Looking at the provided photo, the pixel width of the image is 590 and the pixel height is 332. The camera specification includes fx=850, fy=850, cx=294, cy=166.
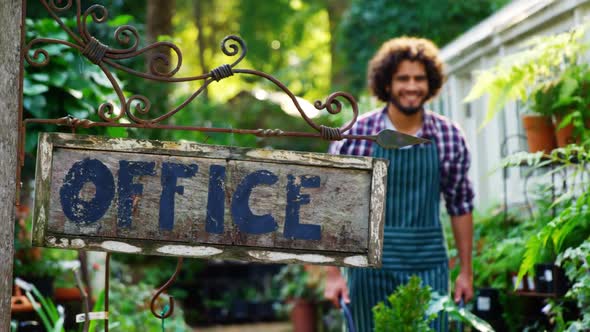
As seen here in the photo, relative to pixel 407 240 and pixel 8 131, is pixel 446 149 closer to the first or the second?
pixel 407 240

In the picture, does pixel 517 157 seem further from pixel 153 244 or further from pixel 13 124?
pixel 13 124

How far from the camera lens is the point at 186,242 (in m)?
2.64

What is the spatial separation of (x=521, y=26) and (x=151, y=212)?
15.9ft

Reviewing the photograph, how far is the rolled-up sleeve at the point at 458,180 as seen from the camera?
4.27 m

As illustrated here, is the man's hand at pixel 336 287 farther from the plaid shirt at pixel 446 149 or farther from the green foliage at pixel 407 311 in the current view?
the green foliage at pixel 407 311

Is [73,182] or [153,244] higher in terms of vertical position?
[73,182]

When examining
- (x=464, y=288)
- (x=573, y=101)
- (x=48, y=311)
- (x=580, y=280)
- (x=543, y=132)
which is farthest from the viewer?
(x=543, y=132)

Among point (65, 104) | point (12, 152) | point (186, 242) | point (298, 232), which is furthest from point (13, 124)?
point (65, 104)

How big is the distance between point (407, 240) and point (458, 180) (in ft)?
1.43

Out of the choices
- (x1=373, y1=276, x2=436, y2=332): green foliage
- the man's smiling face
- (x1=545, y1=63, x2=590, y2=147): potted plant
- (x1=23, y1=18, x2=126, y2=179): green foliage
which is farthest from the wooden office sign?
(x1=545, y1=63, x2=590, y2=147): potted plant

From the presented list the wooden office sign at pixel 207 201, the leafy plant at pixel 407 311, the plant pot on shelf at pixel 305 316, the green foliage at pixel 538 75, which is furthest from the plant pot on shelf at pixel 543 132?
the plant pot on shelf at pixel 305 316

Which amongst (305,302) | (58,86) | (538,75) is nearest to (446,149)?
(538,75)

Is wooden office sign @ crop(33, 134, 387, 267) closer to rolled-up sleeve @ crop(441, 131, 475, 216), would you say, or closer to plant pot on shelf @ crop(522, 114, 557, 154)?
rolled-up sleeve @ crop(441, 131, 475, 216)

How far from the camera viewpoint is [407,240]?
4121mm
